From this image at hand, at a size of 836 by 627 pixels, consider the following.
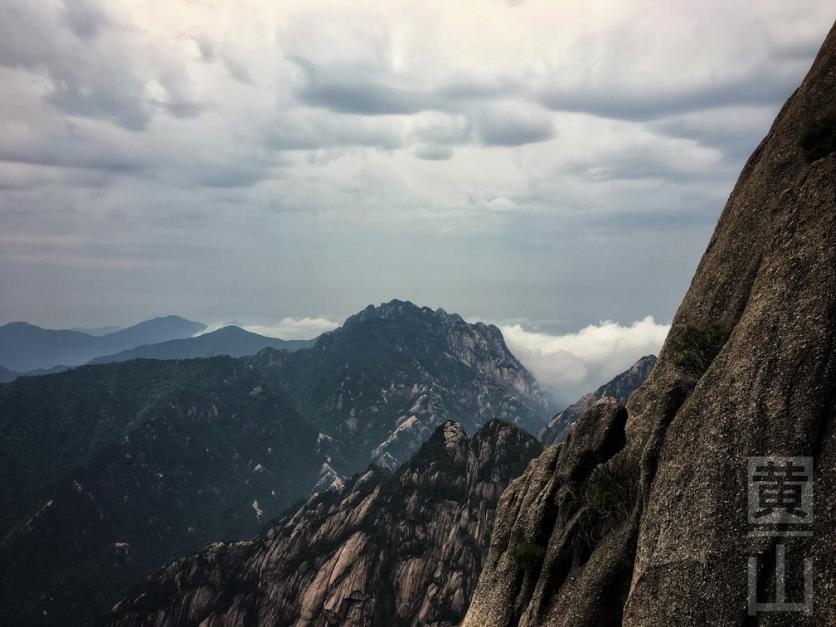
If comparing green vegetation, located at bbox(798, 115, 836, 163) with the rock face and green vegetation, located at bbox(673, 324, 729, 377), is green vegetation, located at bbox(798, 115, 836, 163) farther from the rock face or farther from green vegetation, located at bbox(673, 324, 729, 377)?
green vegetation, located at bbox(673, 324, 729, 377)

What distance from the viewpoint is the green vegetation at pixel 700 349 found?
40.1 meters

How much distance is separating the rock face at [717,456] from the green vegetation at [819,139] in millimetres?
139

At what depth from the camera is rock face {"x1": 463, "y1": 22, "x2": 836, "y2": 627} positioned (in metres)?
27.8

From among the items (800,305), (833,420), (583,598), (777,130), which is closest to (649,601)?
(583,598)

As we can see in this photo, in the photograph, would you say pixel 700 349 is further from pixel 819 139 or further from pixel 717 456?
pixel 819 139

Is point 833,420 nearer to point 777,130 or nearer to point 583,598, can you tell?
point 583,598

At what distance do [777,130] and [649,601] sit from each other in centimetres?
3674

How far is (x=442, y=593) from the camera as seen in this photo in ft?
618

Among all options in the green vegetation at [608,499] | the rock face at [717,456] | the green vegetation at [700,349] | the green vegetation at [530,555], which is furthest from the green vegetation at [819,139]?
the green vegetation at [530,555]

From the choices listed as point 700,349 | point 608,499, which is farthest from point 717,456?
point 700,349

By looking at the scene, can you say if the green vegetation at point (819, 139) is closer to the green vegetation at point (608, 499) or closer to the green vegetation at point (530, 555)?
the green vegetation at point (608, 499)

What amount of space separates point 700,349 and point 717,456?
11788 millimetres

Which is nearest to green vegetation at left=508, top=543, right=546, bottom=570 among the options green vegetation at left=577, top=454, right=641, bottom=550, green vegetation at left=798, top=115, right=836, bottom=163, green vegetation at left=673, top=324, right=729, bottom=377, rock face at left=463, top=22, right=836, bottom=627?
rock face at left=463, top=22, right=836, bottom=627

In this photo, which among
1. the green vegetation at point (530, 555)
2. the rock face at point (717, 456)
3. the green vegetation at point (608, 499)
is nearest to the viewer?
the rock face at point (717, 456)
